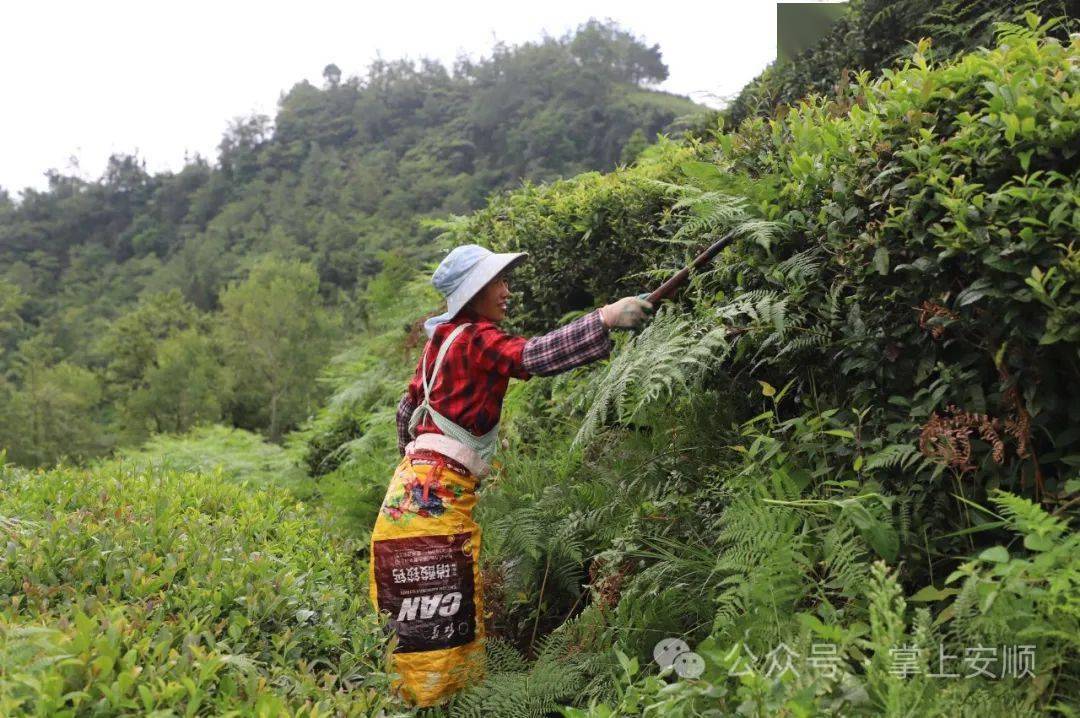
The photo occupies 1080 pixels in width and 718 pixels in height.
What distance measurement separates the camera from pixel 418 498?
345 centimetres

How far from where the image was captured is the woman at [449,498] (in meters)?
3.39

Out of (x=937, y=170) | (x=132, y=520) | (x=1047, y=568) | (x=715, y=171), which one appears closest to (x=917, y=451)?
(x=1047, y=568)

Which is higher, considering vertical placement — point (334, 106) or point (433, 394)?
point (334, 106)

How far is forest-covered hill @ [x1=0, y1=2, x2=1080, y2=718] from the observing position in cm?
205

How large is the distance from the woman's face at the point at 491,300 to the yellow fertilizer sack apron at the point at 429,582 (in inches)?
26.0

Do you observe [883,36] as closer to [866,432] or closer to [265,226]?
[866,432]

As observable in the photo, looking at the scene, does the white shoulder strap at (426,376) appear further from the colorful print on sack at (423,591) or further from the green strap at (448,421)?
the colorful print on sack at (423,591)

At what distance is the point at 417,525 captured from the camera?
343 cm

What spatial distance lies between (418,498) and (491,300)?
913mm

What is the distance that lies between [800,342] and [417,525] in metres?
1.71

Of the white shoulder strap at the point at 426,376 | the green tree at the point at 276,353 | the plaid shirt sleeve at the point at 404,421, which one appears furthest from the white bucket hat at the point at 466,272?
the green tree at the point at 276,353

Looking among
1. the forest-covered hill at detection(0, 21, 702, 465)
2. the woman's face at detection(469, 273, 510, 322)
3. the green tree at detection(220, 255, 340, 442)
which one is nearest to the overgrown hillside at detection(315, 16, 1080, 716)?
the woman's face at detection(469, 273, 510, 322)

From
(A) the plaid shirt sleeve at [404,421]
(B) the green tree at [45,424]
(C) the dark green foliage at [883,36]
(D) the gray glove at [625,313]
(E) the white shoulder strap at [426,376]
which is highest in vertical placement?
(C) the dark green foliage at [883,36]

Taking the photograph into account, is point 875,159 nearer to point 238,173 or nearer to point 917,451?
point 917,451
